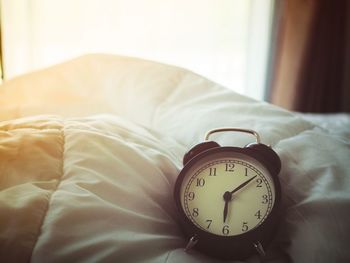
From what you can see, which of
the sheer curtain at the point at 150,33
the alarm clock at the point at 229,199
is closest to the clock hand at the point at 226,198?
the alarm clock at the point at 229,199

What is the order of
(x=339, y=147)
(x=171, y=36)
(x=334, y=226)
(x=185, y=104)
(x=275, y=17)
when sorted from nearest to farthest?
(x=334, y=226) → (x=339, y=147) → (x=185, y=104) → (x=171, y=36) → (x=275, y=17)

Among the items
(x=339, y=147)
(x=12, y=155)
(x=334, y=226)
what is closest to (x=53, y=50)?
(x=12, y=155)

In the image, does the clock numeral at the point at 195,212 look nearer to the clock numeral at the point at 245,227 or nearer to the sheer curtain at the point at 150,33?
the clock numeral at the point at 245,227

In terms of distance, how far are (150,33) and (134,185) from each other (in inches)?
56.0

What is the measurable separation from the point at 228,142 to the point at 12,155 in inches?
14.9

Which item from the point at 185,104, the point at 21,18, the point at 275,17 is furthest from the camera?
the point at 275,17

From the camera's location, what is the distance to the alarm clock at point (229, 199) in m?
0.56

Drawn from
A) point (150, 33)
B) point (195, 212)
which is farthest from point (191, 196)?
point (150, 33)

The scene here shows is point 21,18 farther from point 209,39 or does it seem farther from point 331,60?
point 331,60

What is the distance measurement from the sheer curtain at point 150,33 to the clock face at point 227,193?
1382 millimetres

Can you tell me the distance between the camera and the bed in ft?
1.66

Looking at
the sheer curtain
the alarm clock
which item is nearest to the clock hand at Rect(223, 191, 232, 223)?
the alarm clock

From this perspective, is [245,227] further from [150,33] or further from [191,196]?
[150,33]

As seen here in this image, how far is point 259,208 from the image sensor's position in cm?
59
